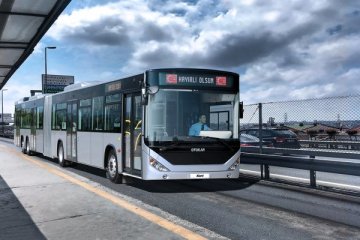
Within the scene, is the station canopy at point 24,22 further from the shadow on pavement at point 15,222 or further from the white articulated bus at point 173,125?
the shadow on pavement at point 15,222

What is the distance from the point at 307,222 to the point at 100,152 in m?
7.21

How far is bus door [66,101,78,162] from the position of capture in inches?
615

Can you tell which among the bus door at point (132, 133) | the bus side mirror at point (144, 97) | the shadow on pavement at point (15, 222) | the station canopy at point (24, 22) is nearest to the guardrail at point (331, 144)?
the bus door at point (132, 133)

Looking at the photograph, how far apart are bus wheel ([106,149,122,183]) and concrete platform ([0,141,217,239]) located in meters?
0.76

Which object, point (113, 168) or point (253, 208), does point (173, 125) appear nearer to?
point (253, 208)

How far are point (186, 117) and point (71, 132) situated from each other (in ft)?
23.3

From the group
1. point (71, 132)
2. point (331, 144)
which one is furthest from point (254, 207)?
point (331, 144)

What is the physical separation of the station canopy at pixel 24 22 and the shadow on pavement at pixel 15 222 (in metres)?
4.07

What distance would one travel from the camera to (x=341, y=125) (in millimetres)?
13258

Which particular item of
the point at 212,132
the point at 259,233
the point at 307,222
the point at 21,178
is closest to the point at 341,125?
the point at 212,132

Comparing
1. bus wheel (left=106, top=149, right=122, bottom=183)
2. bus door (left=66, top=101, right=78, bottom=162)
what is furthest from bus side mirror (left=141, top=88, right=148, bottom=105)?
bus door (left=66, top=101, right=78, bottom=162)

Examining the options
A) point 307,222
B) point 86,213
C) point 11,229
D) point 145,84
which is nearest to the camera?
point 11,229

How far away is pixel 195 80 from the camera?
10398 mm

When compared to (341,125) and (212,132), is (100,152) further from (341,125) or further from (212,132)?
(341,125)
